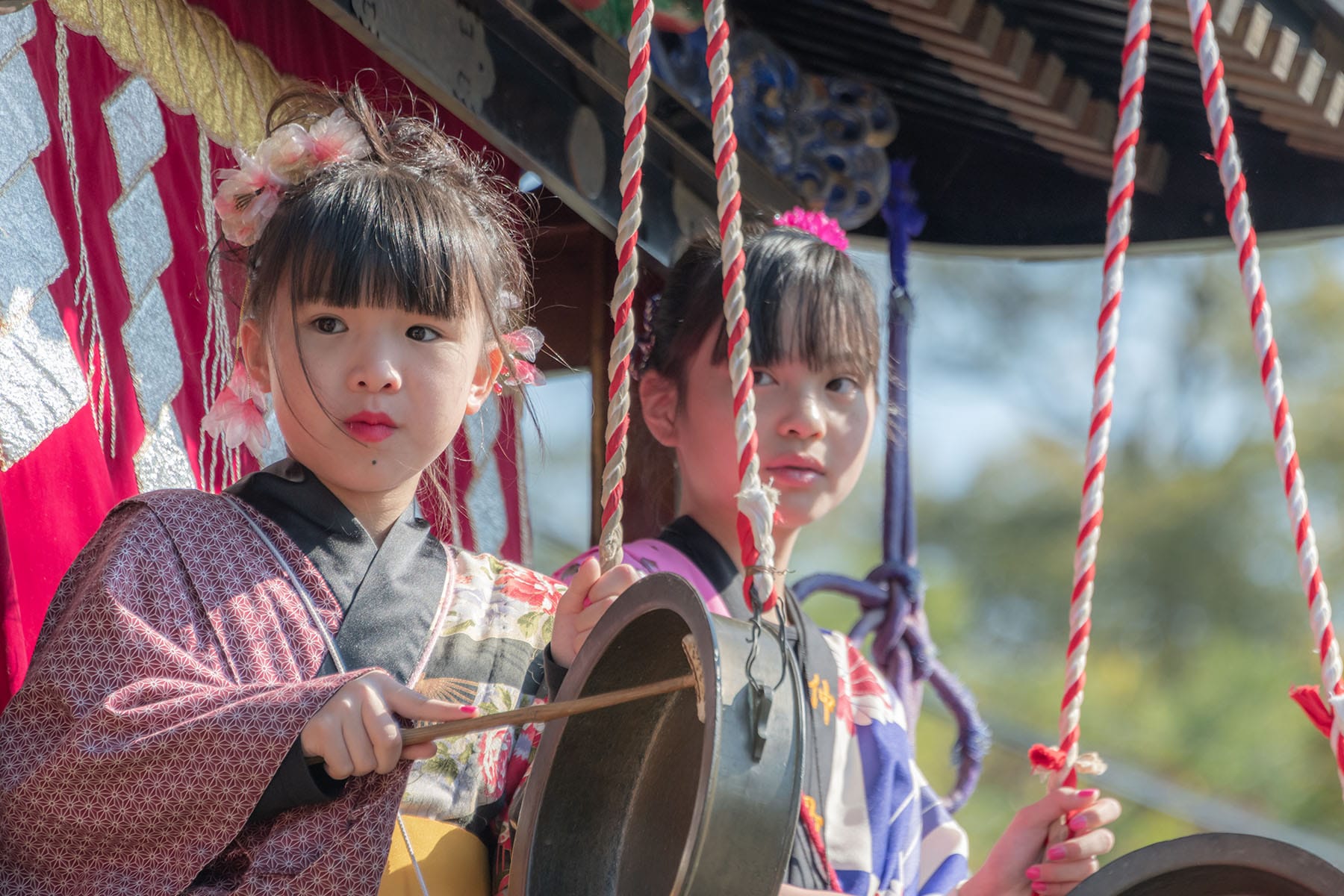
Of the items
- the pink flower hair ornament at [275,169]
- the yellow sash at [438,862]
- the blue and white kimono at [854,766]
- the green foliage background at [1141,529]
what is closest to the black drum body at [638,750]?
the yellow sash at [438,862]

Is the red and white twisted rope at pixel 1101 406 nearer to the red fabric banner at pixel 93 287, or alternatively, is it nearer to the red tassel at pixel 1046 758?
the red tassel at pixel 1046 758

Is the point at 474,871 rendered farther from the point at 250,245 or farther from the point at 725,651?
the point at 250,245

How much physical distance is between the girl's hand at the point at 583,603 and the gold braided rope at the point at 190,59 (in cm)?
86

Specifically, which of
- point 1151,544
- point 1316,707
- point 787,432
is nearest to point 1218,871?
point 1316,707

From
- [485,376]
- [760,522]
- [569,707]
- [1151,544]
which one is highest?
[485,376]

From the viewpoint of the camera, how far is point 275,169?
162 centimetres

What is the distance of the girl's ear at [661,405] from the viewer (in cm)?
206

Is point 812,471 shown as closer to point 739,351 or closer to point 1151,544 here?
point 739,351

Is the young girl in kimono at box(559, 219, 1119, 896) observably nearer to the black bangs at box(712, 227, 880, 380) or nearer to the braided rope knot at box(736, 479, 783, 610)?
the black bangs at box(712, 227, 880, 380)

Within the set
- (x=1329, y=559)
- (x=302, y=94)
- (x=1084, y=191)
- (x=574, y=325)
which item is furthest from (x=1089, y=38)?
(x=1329, y=559)

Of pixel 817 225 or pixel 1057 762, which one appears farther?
pixel 817 225

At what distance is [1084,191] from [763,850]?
161 centimetres

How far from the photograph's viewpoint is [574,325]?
252 cm

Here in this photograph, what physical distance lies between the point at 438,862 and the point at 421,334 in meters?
0.48
